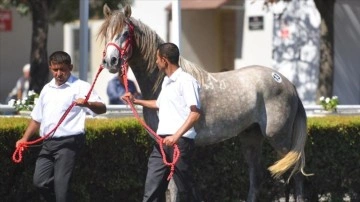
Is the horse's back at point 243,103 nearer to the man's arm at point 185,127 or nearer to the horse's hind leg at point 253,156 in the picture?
the horse's hind leg at point 253,156

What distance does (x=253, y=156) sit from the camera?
11.6 m

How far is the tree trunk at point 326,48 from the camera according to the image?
19.8 metres

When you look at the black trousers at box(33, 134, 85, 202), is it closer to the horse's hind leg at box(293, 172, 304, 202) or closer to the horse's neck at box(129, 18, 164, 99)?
the horse's neck at box(129, 18, 164, 99)

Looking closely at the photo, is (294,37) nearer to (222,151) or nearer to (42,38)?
(42,38)

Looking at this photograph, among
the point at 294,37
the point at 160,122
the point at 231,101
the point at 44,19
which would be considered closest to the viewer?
the point at 160,122

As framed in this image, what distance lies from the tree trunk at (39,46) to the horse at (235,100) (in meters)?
7.63

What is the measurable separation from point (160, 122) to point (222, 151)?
8.45ft

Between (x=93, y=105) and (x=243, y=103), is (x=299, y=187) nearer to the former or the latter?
(x=243, y=103)

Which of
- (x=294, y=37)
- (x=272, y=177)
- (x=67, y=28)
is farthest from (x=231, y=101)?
(x=67, y=28)

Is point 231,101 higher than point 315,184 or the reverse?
higher

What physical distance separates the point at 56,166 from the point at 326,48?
11104 mm

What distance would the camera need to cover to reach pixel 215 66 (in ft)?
88.2

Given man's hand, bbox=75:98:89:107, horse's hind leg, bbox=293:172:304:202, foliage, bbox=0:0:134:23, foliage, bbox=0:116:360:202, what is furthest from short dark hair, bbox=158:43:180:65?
foliage, bbox=0:0:134:23

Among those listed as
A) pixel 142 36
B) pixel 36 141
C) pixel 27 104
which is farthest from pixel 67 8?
pixel 36 141
